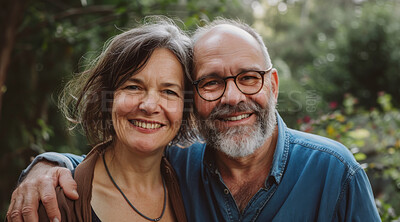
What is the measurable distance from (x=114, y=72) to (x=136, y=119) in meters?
0.31

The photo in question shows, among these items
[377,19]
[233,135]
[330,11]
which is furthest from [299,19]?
[233,135]

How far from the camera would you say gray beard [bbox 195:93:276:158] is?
2051 mm

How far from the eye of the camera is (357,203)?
1785mm

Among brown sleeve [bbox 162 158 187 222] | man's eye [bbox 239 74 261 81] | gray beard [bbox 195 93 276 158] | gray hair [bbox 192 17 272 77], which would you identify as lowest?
brown sleeve [bbox 162 158 187 222]

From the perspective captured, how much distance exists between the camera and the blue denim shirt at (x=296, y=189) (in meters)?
1.81

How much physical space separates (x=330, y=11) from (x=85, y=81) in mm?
18558

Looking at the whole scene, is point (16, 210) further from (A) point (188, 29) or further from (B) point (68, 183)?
(A) point (188, 29)

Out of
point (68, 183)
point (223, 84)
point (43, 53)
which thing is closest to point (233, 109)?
point (223, 84)

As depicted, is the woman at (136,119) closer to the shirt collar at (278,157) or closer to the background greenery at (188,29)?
the shirt collar at (278,157)

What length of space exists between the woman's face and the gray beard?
246 mm

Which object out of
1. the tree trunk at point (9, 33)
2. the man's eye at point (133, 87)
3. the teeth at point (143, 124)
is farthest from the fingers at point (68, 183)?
the tree trunk at point (9, 33)

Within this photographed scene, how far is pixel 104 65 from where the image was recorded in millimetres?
2074

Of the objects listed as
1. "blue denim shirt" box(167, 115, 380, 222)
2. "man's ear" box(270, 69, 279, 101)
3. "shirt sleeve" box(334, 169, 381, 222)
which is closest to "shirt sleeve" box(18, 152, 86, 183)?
"blue denim shirt" box(167, 115, 380, 222)

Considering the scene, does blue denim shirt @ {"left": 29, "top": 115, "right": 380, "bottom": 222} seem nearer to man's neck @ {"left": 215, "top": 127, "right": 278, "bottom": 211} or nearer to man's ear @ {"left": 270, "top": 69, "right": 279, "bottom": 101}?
man's neck @ {"left": 215, "top": 127, "right": 278, "bottom": 211}
